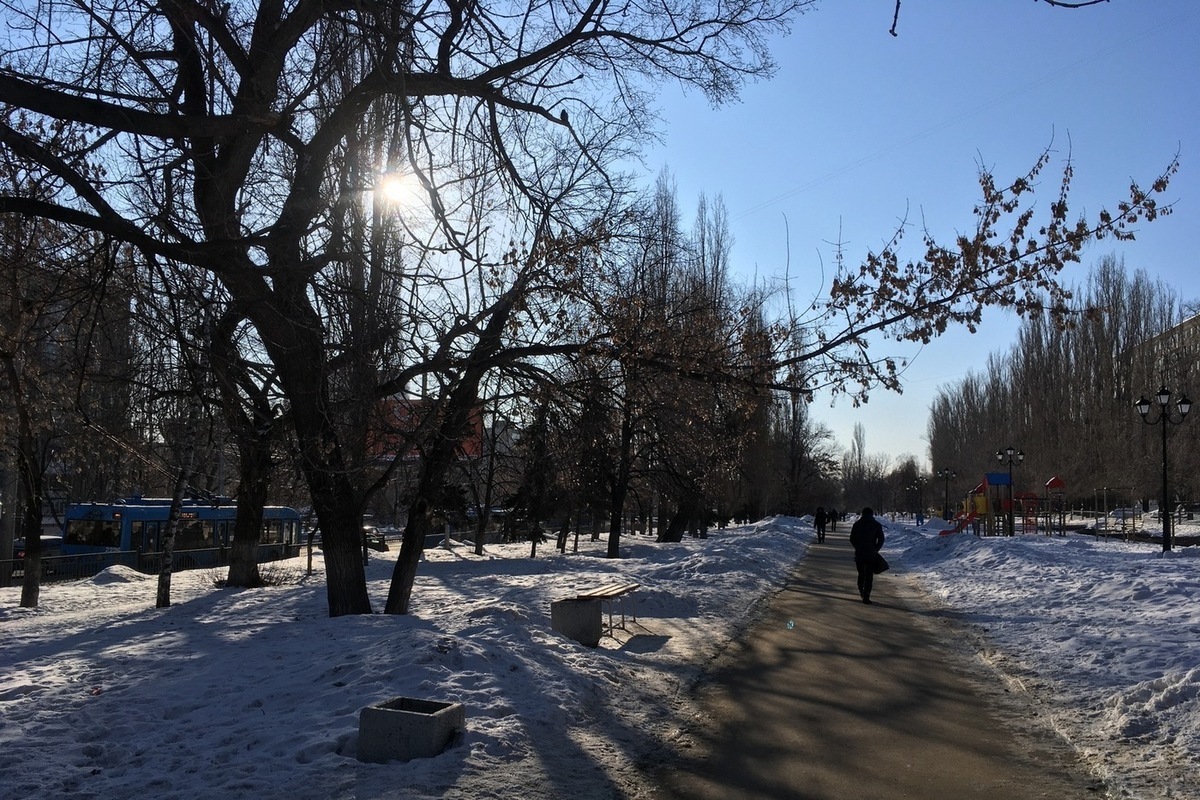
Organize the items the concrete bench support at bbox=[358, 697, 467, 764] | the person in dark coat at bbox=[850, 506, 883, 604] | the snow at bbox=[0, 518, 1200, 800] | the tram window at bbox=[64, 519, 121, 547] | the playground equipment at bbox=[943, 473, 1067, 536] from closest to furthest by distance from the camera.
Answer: the snow at bbox=[0, 518, 1200, 800]
the concrete bench support at bbox=[358, 697, 467, 764]
the person in dark coat at bbox=[850, 506, 883, 604]
the tram window at bbox=[64, 519, 121, 547]
the playground equipment at bbox=[943, 473, 1067, 536]

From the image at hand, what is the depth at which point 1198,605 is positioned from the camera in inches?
443

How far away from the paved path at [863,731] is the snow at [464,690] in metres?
0.33

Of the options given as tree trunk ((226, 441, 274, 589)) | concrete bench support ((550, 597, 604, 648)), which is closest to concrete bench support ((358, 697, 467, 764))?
concrete bench support ((550, 597, 604, 648))

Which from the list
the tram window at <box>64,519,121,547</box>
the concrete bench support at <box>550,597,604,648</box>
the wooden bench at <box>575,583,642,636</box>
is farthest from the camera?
the tram window at <box>64,519,121,547</box>

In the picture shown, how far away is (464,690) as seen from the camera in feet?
23.9

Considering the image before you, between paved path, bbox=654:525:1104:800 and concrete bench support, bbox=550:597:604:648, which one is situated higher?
concrete bench support, bbox=550:597:604:648

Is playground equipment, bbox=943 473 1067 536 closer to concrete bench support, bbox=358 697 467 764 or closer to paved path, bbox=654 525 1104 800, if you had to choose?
paved path, bbox=654 525 1104 800

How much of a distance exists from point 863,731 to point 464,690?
10.3 ft

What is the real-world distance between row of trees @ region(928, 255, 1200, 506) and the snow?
34784 millimetres

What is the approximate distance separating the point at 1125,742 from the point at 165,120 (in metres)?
7.95

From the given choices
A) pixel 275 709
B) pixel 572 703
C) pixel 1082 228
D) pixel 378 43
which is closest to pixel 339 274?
pixel 378 43

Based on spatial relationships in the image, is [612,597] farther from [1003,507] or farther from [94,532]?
[1003,507]

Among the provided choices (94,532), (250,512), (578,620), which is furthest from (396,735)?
(94,532)

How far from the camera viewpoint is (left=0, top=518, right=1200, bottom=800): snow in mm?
5547
